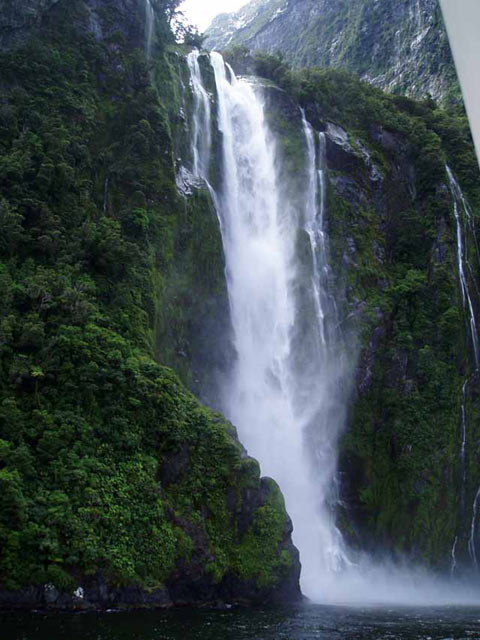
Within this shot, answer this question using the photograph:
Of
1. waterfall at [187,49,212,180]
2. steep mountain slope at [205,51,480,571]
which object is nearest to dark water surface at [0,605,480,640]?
steep mountain slope at [205,51,480,571]

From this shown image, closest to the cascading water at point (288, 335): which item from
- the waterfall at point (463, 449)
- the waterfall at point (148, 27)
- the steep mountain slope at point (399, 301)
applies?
the steep mountain slope at point (399, 301)

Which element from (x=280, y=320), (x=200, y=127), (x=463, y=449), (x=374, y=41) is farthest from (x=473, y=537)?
(x=374, y=41)

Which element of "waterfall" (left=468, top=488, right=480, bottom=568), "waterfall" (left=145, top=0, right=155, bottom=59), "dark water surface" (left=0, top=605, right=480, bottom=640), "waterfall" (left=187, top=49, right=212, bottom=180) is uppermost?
"waterfall" (left=145, top=0, right=155, bottom=59)

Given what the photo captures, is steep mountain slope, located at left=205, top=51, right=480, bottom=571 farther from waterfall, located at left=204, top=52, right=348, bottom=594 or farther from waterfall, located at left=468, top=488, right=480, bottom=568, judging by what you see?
waterfall, located at left=204, top=52, right=348, bottom=594

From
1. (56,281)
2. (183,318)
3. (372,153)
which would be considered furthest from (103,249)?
(372,153)

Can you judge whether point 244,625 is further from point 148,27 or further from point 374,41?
point 374,41

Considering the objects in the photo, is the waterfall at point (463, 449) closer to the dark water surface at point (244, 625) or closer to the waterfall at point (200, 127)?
the dark water surface at point (244, 625)
